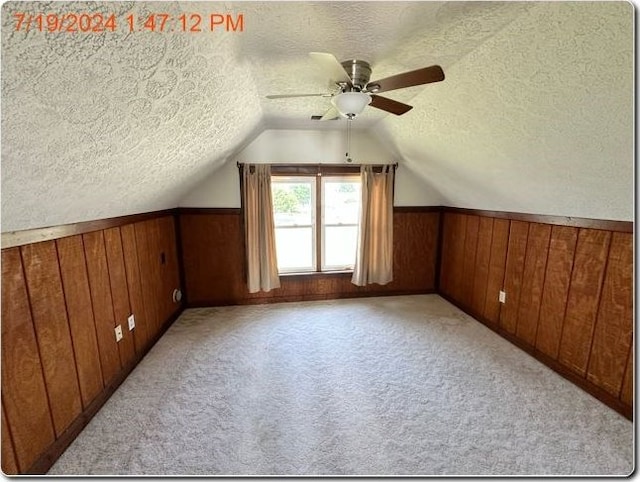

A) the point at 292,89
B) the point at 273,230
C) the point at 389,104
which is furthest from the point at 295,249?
the point at 389,104

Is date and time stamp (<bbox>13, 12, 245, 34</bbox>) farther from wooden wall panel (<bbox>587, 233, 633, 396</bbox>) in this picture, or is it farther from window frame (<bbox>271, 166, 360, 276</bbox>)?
wooden wall panel (<bbox>587, 233, 633, 396</bbox>)

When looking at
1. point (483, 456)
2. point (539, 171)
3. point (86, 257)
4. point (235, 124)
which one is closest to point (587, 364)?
point (483, 456)

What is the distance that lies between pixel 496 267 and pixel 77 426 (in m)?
3.53

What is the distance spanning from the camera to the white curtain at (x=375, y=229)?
338cm

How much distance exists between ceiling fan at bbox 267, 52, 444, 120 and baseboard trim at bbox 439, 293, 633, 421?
226cm

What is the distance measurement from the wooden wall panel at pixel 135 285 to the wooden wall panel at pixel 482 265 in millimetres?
3339

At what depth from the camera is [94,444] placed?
1571 mm

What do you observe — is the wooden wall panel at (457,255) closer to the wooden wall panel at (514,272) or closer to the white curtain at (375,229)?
the wooden wall panel at (514,272)

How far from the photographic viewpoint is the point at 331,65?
1280 mm

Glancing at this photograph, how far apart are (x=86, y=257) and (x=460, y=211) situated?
11.8ft

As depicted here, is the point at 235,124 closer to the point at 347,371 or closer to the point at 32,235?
the point at 32,235

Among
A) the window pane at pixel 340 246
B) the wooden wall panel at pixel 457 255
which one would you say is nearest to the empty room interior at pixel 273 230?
the wooden wall panel at pixel 457 255

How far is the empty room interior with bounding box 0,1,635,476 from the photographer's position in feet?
3.58
